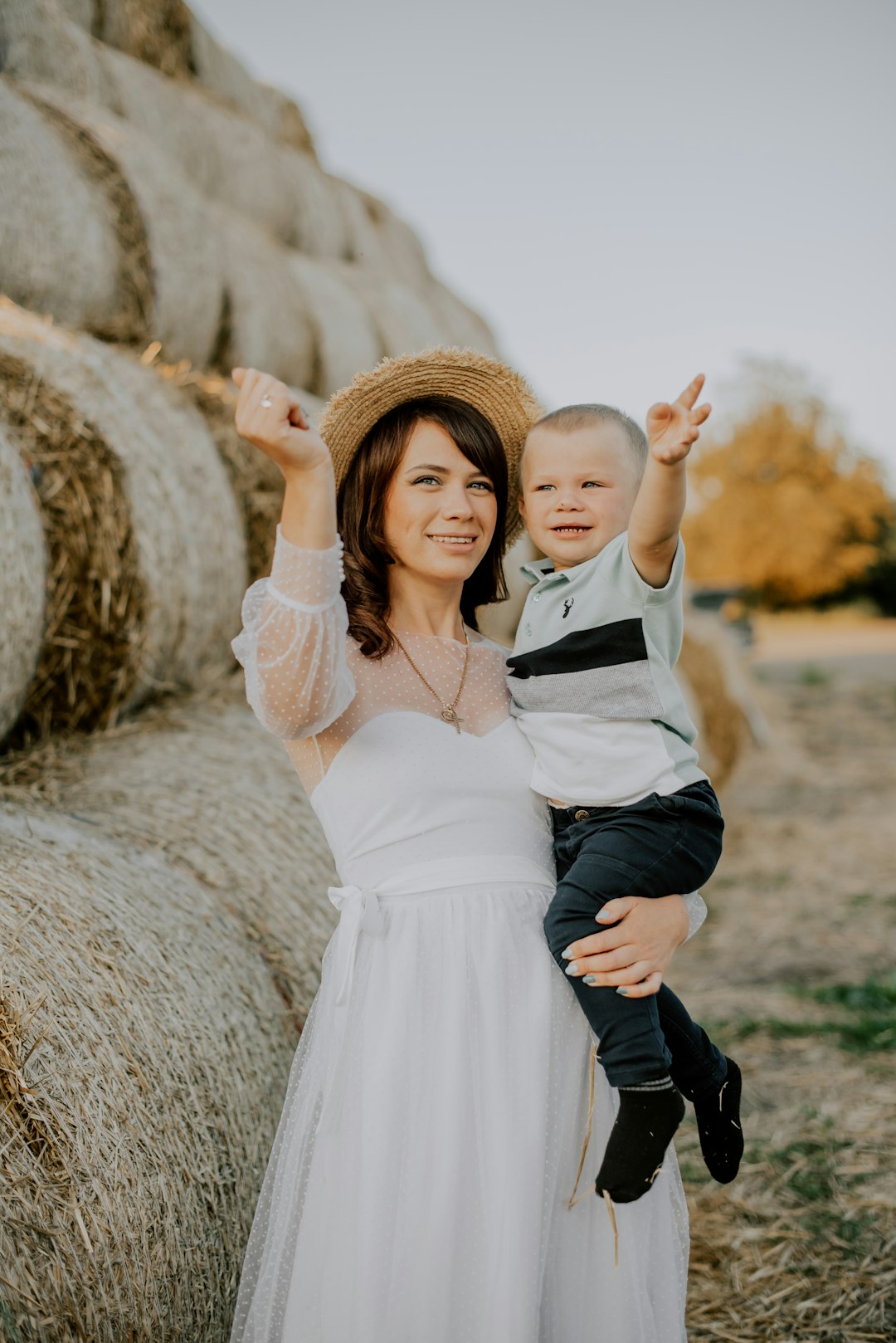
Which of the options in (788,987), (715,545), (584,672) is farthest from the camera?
(715,545)

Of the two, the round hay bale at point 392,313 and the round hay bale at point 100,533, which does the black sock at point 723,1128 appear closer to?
the round hay bale at point 100,533

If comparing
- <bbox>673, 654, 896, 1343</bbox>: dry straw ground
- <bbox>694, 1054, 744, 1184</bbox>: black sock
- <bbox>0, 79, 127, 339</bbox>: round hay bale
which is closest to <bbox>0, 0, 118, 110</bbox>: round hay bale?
<bbox>0, 79, 127, 339</bbox>: round hay bale

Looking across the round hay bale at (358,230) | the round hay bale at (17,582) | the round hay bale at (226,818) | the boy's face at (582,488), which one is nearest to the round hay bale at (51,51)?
the round hay bale at (358,230)

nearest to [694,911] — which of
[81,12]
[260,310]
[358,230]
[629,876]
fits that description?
[629,876]

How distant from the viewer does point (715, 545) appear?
1841 centimetres

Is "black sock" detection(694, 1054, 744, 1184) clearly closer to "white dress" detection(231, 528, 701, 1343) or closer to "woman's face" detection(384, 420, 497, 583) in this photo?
"white dress" detection(231, 528, 701, 1343)

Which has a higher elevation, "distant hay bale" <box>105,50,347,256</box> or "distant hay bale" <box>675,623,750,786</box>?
"distant hay bale" <box>105,50,347,256</box>

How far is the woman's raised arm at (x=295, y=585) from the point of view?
1446 mm

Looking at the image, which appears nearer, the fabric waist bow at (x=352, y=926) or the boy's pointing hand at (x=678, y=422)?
the boy's pointing hand at (x=678, y=422)

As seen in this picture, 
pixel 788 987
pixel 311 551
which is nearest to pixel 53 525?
pixel 311 551

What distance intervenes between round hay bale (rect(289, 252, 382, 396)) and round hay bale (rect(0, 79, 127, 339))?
2067mm

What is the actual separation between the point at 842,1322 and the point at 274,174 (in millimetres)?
6256

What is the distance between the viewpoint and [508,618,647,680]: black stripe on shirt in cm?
174

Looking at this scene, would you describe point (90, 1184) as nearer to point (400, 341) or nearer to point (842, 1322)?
point (842, 1322)
